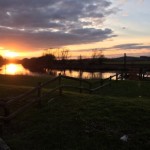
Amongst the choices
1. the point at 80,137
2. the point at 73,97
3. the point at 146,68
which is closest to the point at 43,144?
the point at 80,137

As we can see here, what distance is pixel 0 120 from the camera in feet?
35.3

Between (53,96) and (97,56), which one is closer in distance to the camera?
(53,96)

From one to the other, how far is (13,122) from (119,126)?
13.6 feet

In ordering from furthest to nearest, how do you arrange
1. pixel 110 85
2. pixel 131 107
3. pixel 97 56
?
1. pixel 97 56
2. pixel 110 85
3. pixel 131 107

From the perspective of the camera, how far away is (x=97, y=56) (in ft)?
297

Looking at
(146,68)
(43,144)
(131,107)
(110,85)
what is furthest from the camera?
(146,68)

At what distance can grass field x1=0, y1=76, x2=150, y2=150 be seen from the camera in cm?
867

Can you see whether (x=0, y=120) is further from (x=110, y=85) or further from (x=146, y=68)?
(x=146, y=68)

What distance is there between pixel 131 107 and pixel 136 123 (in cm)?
182

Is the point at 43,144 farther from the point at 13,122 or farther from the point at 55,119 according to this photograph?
the point at 13,122

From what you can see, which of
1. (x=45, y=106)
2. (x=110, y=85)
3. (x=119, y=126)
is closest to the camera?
(x=119, y=126)

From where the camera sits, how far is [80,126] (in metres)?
9.93

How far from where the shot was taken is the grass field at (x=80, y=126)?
8670 mm

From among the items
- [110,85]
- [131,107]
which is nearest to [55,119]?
[131,107]
